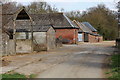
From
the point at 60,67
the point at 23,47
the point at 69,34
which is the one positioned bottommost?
the point at 60,67

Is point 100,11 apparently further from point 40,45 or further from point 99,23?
point 40,45

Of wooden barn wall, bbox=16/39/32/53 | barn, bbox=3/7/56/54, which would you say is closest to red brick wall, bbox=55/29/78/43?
barn, bbox=3/7/56/54

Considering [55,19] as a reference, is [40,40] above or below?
below

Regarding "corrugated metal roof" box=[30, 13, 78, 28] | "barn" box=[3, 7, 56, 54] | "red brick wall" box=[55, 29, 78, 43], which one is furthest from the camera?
"red brick wall" box=[55, 29, 78, 43]

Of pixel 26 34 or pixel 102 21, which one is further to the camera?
pixel 102 21

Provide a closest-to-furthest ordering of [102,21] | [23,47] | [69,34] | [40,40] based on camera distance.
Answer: [23,47], [40,40], [69,34], [102,21]

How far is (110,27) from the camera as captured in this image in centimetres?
10312

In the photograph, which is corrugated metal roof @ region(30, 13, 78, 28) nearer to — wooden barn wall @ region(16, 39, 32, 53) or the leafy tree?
wooden barn wall @ region(16, 39, 32, 53)

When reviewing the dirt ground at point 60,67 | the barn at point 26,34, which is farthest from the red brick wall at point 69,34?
the dirt ground at point 60,67

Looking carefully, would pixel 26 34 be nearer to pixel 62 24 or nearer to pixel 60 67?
pixel 62 24

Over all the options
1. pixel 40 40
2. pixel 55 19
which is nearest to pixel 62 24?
pixel 55 19

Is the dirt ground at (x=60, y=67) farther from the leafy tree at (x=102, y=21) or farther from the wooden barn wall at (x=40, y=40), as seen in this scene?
the leafy tree at (x=102, y=21)

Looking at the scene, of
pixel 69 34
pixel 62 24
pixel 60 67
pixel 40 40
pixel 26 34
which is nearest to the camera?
pixel 60 67

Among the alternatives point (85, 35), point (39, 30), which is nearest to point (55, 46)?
point (39, 30)
